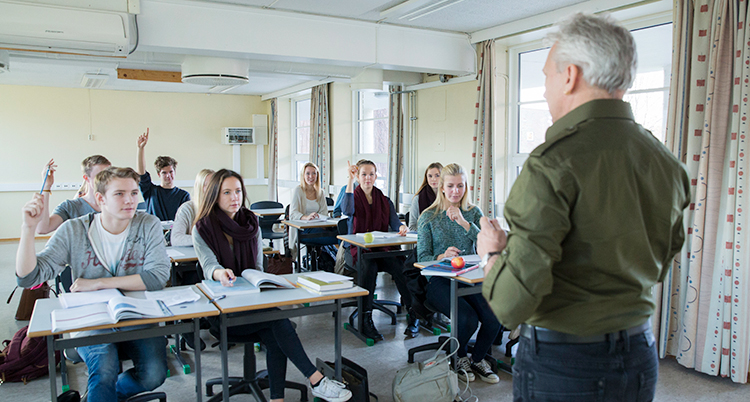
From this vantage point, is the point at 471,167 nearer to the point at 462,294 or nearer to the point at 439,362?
the point at 462,294

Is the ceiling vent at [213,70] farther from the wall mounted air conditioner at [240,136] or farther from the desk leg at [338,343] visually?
the wall mounted air conditioner at [240,136]

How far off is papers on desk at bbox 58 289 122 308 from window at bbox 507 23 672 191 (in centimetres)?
353

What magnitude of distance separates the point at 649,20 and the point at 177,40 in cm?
387

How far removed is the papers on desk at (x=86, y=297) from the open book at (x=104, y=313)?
4cm

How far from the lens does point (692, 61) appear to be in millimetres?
3500

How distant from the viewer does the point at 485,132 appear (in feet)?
17.5

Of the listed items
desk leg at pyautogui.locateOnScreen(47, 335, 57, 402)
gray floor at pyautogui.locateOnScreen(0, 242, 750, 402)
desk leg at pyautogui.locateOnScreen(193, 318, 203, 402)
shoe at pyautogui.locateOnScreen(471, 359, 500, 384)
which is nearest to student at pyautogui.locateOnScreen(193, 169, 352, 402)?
desk leg at pyautogui.locateOnScreen(193, 318, 203, 402)

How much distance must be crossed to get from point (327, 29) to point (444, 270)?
9.30 feet

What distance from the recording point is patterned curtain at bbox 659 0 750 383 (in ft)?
10.7

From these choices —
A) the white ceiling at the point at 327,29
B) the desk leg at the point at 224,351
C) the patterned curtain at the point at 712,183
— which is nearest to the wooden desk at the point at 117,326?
the desk leg at the point at 224,351

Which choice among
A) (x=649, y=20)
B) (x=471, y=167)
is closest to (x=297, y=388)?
(x=471, y=167)

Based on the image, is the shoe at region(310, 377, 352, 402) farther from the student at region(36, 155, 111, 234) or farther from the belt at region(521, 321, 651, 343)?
the student at region(36, 155, 111, 234)

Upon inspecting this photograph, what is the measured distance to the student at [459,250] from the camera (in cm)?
331

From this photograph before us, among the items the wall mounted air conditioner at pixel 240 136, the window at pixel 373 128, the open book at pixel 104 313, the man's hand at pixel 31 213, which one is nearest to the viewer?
the open book at pixel 104 313
